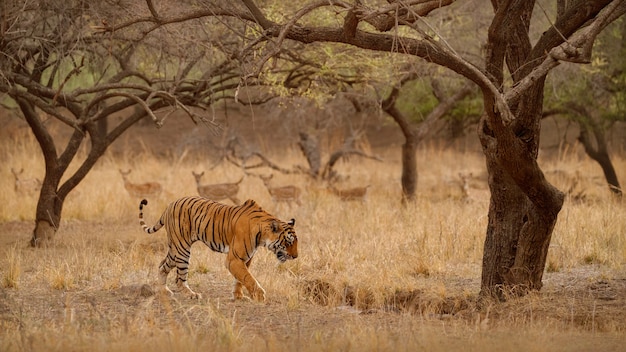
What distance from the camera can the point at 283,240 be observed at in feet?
28.8

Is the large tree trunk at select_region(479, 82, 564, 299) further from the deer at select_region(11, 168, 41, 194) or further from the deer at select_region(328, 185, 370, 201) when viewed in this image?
the deer at select_region(11, 168, 41, 194)

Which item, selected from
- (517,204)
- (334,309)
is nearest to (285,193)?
(334,309)

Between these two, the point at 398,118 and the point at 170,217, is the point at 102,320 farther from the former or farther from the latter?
the point at 398,118

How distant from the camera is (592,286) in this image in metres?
9.64

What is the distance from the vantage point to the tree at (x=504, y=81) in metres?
7.38

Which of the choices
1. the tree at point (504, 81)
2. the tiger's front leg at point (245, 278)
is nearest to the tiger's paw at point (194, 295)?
the tiger's front leg at point (245, 278)

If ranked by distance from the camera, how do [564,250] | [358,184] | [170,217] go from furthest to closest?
1. [358,184]
2. [564,250]
3. [170,217]

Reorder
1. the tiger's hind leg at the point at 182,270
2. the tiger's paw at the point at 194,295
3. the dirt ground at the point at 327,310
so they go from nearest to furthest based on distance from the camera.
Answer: the dirt ground at the point at 327,310, the tiger's paw at the point at 194,295, the tiger's hind leg at the point at 182,270

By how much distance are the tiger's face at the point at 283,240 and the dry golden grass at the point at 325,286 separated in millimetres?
475

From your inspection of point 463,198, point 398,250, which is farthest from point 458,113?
point 398,250

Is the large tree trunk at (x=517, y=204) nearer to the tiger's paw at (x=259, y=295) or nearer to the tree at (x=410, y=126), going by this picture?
Answer: the tiger's paw at (x=259, y=295)

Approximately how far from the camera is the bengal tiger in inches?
346

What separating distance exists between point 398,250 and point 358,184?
30.7 feet

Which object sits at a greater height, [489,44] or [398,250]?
[489,44]
